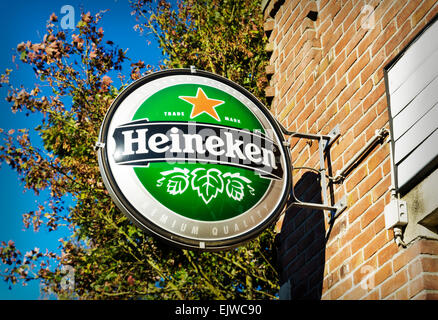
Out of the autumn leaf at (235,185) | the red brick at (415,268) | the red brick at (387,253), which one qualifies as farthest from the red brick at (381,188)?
the autumn leaf at (235,185)

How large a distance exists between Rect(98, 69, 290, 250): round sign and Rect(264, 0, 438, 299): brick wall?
546mm

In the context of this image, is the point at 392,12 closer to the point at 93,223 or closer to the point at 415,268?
the point at 415,268

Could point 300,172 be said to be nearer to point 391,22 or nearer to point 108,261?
point 391,22

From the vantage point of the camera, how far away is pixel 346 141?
454cm

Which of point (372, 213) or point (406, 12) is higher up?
point (406, 12)

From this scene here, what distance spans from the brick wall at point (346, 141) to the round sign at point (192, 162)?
546mm

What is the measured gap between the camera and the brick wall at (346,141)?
380 cm

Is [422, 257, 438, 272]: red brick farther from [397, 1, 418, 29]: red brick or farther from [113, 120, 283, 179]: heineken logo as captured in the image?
[397, 1, 418, 29]: red brick

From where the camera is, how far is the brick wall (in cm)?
380

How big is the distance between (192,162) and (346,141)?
1213 mm

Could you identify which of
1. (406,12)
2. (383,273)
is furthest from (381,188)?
(406,12)

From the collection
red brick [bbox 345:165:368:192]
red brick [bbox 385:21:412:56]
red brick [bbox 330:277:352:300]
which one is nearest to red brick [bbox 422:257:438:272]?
red brick [bbox 330:277:352:300]

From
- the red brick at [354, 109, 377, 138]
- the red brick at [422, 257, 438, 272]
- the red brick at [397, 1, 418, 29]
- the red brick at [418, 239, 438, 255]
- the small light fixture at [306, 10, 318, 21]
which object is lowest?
the red brick at [422, 257, 438, 272]

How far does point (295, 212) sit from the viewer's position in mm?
5188
